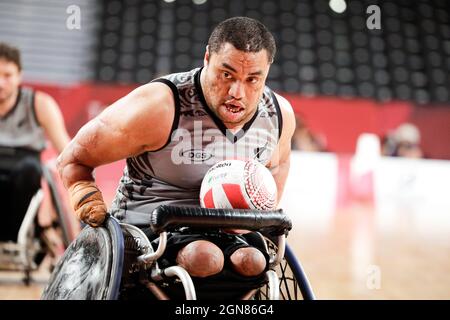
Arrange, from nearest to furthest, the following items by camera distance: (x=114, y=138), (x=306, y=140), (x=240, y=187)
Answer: (x=240, y=187), (x=114, y=138), (x=306, y=140)

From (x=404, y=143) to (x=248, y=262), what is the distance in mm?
4576

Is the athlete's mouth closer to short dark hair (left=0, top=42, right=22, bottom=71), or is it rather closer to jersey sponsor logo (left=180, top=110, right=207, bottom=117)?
jersey sponsor logo (left=180, top=110, right=207, bottom=117)

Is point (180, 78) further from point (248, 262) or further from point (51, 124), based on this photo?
point (51, 124)

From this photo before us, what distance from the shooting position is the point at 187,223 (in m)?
1.57

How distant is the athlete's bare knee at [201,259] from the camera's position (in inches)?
A: 62.7

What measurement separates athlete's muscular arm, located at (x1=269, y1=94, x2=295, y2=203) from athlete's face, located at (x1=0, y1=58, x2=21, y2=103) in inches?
96.6

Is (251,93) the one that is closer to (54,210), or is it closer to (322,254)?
(54,210)

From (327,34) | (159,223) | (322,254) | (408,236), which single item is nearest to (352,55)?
(327,34)

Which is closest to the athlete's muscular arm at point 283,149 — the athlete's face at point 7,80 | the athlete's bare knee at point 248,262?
the athlete's bare knee at point 248,262

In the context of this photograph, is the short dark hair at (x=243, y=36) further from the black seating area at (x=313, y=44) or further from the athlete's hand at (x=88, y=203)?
the black seating area at (x=313, y=44)

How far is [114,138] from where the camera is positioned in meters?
1.83

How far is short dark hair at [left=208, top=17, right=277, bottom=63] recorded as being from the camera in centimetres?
183

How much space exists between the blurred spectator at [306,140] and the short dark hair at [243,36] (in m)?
3.86

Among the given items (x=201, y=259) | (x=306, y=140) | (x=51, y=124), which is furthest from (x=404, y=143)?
(x=201, y=259)
